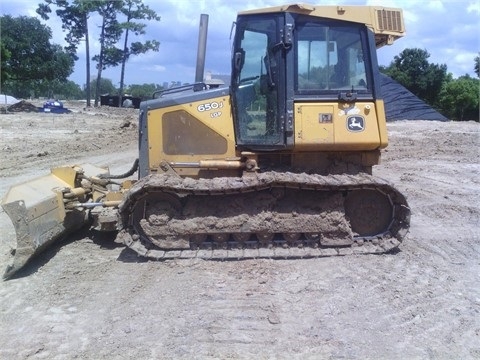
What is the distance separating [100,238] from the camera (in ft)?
22.5

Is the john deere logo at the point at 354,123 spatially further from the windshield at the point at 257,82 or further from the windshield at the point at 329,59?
the windshield at the point at 257,82

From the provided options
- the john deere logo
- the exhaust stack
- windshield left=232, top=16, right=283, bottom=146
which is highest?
the exhaust stack

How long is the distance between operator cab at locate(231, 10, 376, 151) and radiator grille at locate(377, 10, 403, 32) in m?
0.21

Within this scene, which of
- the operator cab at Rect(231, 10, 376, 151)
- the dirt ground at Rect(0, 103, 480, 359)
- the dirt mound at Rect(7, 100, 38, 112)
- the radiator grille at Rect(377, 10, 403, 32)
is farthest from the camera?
the dirt mound at Rect(7, 100, 38, 112)

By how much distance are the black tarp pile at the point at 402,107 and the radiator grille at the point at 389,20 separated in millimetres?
21941

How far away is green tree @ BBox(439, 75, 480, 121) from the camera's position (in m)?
36.3

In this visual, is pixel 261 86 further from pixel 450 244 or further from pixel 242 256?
pixel 450 244

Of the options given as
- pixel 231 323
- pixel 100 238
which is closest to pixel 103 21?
pixel 100 238

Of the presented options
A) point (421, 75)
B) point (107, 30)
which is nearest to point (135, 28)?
point (107, 30)

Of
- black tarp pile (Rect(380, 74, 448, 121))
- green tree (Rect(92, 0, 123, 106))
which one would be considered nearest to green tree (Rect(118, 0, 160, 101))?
green tree (Rect(92, 0, 123, 106))

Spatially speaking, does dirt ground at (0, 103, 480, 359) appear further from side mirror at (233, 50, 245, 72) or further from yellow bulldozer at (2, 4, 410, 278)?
side mirror at (233, 50, 245, 72)

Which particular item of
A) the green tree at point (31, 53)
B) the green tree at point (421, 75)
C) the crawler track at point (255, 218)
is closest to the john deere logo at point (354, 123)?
the crawler track at point (255, 218)

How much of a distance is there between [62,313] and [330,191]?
3.10m

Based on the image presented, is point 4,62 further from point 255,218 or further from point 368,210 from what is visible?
point 368,210
